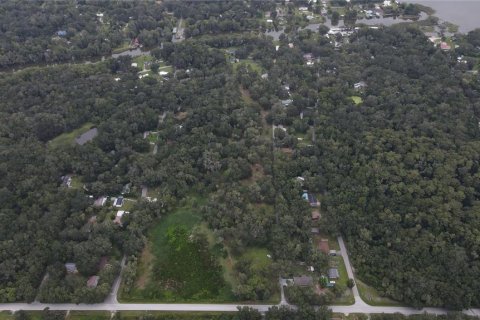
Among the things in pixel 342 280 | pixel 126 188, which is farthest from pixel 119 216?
pixel 342 280

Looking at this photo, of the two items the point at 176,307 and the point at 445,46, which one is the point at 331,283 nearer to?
the point at 176,307

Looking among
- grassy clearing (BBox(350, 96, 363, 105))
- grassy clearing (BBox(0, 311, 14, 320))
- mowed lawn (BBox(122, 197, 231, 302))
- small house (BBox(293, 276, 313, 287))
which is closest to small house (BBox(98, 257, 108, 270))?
mowed lawn (BBox(122, 197, 231, 302))

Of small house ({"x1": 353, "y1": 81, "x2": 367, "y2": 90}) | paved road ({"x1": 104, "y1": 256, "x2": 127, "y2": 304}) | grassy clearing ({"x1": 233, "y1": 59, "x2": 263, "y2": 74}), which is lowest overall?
paved road ({"x1": 104, "y1": 256, "x2": 127, "y2": 304})

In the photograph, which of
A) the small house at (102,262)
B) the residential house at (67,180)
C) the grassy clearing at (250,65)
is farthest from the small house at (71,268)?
the grassy clearing at (250,65)

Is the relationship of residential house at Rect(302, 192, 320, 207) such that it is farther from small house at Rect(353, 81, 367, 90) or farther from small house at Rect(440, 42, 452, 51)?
small house at Rect(440, 42, 452, 51)

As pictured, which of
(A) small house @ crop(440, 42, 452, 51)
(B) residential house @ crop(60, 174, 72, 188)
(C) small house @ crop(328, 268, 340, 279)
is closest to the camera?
(C) small house @ crop(328, 268, 340, 279)

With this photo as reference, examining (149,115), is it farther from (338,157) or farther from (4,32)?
(4,32)

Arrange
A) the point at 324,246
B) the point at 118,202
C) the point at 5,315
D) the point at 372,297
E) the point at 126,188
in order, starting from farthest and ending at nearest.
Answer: the point at 126,188
the point at 118,202
the point at 324,246
the point at 372,297
the point at 5,315
